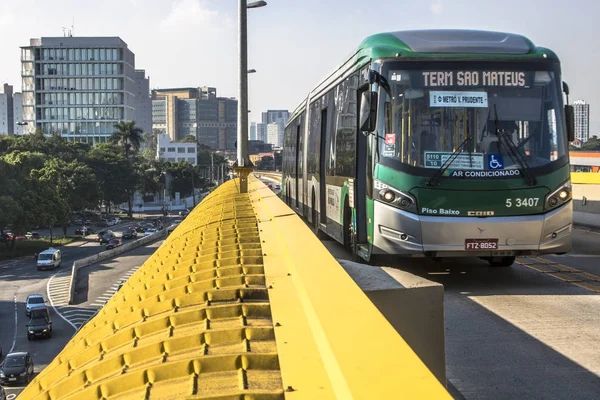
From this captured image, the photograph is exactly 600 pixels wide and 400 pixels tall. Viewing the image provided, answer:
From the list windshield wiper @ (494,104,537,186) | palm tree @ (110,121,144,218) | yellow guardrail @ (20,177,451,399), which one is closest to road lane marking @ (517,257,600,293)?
windshield wiper @ (494,104,537,186)

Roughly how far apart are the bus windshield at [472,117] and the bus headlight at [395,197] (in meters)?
0.40

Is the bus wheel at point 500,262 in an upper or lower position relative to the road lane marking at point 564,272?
upper

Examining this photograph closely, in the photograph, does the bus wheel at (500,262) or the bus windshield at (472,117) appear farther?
the bus wheel at (500,262)

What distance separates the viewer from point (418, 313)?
197 inches

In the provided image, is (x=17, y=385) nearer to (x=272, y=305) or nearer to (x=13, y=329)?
(x=13, y=329)

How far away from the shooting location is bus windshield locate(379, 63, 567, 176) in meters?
10.6

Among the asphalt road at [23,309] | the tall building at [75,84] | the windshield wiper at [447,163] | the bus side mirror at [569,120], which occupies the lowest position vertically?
the asphalt road at [23,309]

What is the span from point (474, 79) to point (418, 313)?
21.3 feet

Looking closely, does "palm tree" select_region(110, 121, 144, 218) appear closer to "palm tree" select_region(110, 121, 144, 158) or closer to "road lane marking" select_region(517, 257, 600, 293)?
"palm tree" select_region(110, 121, 144, 158)

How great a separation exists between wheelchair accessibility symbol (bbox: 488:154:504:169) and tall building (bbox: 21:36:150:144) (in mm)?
132406

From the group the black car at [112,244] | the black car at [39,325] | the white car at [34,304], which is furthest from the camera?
the black car at [112,244]

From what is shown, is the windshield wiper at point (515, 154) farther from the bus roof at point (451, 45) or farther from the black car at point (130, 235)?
the black car at point (130, 235)

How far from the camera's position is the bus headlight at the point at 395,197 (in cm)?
1057

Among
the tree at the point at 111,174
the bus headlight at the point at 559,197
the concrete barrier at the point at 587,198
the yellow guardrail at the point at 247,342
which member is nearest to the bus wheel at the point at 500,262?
the bus headlight at the point at 559,197
